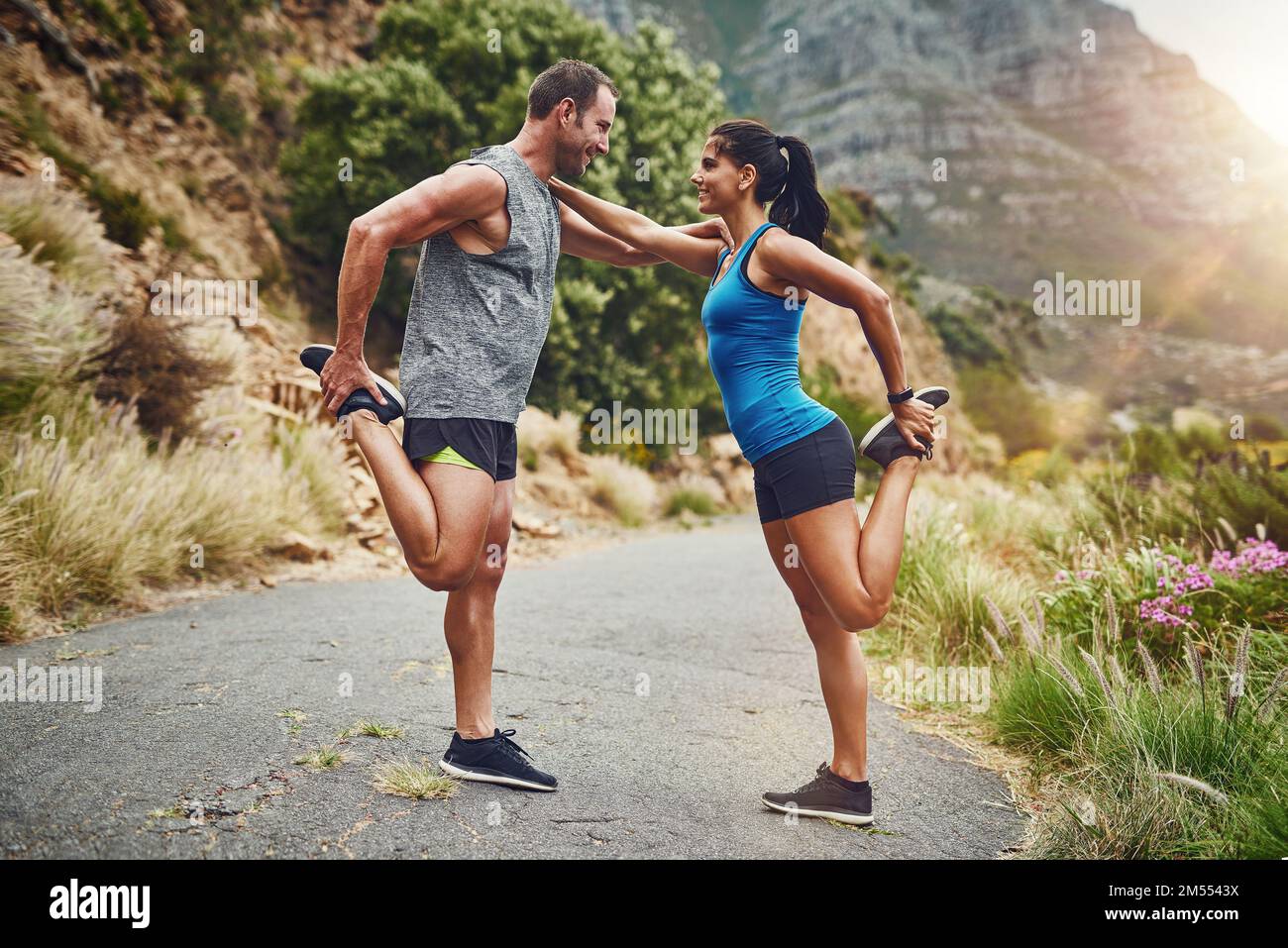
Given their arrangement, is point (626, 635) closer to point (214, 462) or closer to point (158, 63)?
point (214, 462)

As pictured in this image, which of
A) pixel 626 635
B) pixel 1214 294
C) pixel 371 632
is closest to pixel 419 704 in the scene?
pixel 371 632

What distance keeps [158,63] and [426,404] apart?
14730 millimetres

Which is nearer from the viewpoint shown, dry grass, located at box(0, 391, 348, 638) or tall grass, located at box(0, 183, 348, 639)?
dry grass, located at box(0, 391, 348, 638)

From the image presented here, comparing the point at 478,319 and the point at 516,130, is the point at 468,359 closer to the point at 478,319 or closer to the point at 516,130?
the point at 478,319

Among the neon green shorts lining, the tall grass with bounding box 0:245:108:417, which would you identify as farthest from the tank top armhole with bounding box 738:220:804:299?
the tall grass with bounding box 0:245:108:417

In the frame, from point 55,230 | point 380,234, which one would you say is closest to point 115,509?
point 55,230

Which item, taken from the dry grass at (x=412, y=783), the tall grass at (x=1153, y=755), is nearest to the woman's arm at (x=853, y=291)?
the tall grass at (x=1153, y=755)

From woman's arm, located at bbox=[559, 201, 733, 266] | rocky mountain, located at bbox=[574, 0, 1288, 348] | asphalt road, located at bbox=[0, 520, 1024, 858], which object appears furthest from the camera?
rocky mountain, located at bbox=[574, 0, 1288, 348]

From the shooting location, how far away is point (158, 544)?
5.64 metres

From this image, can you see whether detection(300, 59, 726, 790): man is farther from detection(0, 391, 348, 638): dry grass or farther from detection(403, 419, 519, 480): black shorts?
detection(0, 391, 348, 638): dry grass

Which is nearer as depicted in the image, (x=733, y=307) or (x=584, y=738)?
(x=733, y=307)

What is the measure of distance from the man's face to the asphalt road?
7.18 feet

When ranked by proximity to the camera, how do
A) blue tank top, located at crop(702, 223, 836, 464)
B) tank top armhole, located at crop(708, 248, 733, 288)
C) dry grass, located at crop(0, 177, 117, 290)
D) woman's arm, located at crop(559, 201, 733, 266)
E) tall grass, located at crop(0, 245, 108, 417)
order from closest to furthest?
blue tank top, located at crop(702, 223, 836, 464) → tank top armhole, located at crop(708, 248, 733, 288) → woman's arm, located at crop(559, 201, 733, 266) → tall grass, located at crop(0, 245, 108, 417) → dry grass, located at crop(0, 177, 117, 290)

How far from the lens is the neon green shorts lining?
2721 millimetres
